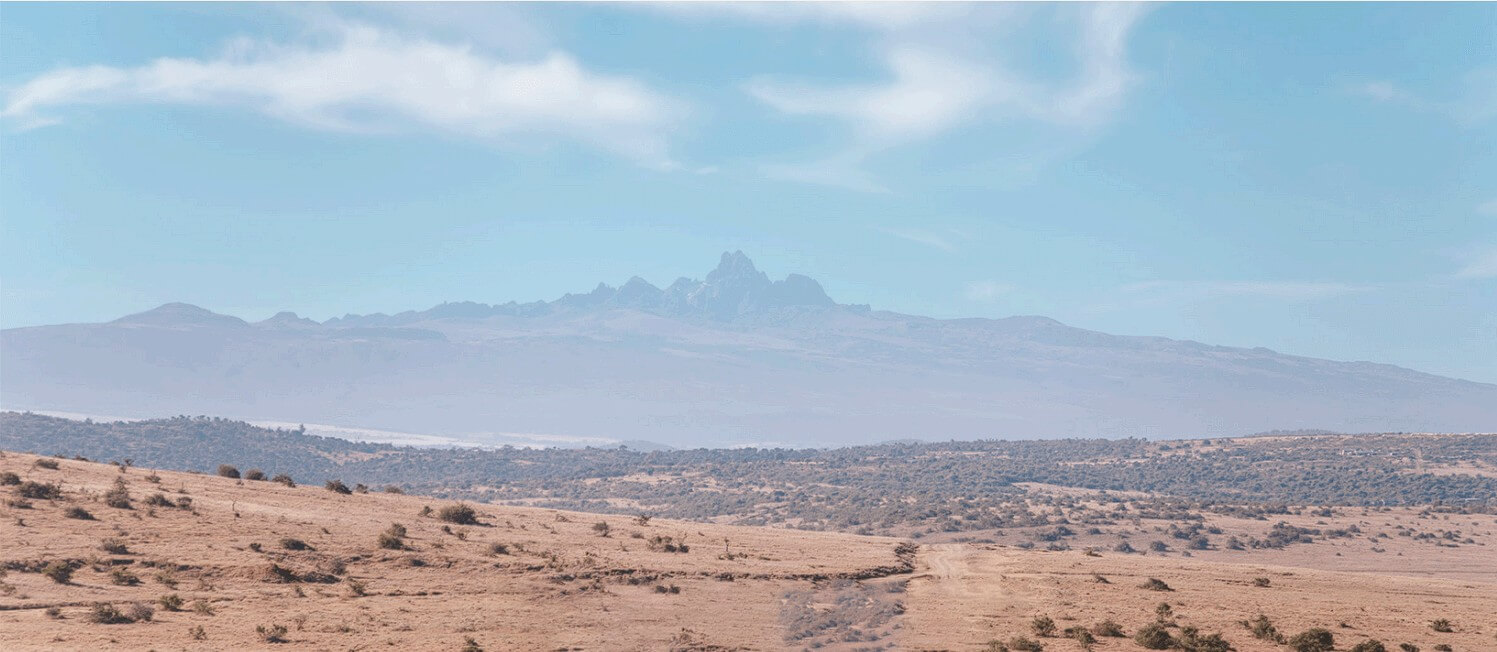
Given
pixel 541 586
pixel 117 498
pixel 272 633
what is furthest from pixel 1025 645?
pixel 117 498

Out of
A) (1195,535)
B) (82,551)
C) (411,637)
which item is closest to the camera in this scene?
(411,637)

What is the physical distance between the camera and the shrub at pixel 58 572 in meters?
32.8

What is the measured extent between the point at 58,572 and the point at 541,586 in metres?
12.8

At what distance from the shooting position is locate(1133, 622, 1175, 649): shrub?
1341 inches

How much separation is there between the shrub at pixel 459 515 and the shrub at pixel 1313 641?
28.7m

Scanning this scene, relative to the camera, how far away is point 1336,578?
153ft

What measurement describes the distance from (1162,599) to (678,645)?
58.2 ft

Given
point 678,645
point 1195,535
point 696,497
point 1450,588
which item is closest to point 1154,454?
point 696,497

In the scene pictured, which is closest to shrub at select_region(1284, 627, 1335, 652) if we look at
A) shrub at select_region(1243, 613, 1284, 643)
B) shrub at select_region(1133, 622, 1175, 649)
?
shrub at select_region(1243, 613, 1284, 643)

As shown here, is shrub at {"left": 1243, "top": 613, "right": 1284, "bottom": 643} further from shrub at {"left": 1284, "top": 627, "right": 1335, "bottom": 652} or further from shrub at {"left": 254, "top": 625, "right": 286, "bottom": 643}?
shrub at {"left": 254, "top": 625, "right": 286, "bottom": 643}

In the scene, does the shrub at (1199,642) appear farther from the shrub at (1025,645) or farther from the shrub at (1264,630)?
the shrub at (1025,645)

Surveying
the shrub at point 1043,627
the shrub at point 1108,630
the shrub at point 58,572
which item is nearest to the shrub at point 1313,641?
the shrub at point 1108,630

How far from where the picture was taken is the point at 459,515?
4716 centimetres

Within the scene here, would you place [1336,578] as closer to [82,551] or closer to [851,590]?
[851,590]
